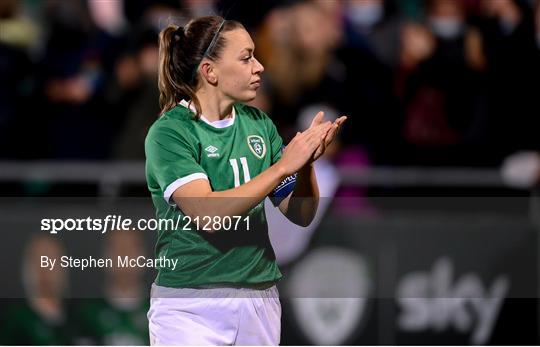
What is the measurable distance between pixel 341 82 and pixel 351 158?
50 cm

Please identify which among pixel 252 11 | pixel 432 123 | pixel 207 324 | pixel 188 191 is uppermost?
pixel 252 11

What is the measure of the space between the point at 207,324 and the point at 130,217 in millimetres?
2784

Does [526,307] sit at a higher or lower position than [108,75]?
lower

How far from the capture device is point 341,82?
335 inches

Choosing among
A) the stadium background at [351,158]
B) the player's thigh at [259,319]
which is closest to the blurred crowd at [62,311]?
the stadium background at [351,158]

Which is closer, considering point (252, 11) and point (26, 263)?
point (26, 263)

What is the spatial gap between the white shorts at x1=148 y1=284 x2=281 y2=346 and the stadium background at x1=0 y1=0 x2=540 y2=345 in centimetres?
257

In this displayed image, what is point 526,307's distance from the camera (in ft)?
27.5

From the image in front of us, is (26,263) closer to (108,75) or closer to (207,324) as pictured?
(108,75)

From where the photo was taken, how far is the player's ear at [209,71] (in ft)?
14.9

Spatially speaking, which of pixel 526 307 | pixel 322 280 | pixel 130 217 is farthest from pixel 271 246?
pixel 526 307

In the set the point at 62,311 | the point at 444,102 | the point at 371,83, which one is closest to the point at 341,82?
the point at 371,83

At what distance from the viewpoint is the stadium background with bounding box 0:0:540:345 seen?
7.77 metres

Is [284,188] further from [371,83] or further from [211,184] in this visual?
[371,83]
